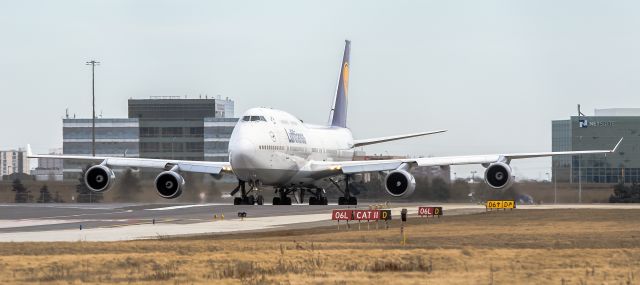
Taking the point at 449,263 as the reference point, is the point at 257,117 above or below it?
above

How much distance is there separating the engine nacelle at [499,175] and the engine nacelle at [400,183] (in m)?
4.41

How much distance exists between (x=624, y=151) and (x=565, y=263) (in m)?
107

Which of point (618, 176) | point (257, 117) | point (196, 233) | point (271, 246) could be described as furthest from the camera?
point (618, 176)

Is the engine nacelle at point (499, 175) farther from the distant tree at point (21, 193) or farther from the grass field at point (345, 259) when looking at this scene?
the distant tree at point (21, 193)

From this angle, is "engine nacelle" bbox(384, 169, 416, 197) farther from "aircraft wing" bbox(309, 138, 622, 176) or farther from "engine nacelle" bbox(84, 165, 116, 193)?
"engine nacelle" bbox(84, 165, 116, 193)

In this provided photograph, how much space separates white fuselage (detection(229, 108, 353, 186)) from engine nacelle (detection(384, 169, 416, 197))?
21.0ft

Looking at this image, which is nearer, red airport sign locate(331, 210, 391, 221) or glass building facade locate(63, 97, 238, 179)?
red airport sign locate(331, 210, 391, 221)

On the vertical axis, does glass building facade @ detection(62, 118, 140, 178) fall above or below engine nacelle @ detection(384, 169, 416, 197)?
above

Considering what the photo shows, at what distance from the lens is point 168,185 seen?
71.1 metres

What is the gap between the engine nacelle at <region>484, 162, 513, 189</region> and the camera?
7019 cm

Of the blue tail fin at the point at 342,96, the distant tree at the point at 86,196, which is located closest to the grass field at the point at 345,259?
the blue tail fin at the point at 342,96

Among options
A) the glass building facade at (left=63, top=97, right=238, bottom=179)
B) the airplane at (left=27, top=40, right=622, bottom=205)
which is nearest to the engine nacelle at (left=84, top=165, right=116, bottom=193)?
the airplane at (left=27, top=40, right=622, bottom=205)

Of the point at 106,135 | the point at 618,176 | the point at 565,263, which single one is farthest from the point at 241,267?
the point at 106,135

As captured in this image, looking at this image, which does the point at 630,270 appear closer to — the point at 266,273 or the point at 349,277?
the point at 349,277
